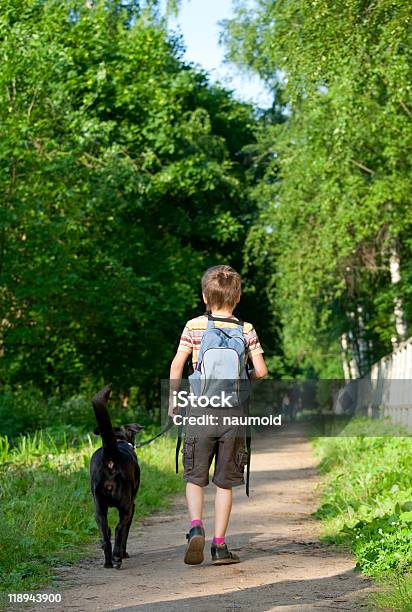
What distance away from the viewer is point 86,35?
29.4 meters

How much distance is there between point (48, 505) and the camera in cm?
934

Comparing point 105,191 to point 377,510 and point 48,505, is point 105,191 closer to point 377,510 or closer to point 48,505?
point 48,505

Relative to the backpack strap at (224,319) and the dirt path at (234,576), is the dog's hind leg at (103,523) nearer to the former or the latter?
the dirt path at (234,576)

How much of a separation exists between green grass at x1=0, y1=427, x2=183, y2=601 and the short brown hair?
6.96 feet

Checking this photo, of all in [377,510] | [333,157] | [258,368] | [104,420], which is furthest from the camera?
[333,157]

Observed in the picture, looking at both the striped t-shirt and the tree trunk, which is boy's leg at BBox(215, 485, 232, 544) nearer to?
the striped t-shirt

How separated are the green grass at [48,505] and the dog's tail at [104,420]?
3.07ft

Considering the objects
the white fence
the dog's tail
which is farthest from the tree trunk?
the dog's tail

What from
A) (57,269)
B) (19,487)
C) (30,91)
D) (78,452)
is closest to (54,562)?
(19,487)

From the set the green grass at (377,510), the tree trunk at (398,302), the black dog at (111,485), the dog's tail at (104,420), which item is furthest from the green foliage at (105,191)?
the dog's tail at (104,420)

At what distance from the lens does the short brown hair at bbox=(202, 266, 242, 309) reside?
7.24m

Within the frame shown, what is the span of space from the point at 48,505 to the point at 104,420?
2663mm

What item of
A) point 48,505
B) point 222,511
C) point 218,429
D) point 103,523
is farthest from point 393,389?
point 103,523

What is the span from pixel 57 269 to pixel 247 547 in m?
14.7
